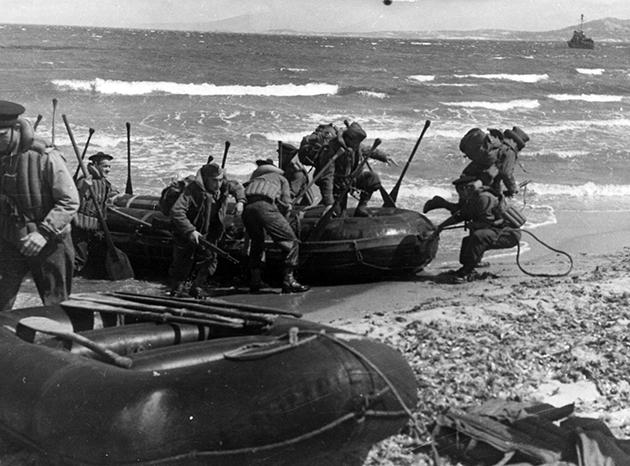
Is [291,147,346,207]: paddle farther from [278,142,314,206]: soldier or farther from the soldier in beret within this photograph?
the soldier in beret

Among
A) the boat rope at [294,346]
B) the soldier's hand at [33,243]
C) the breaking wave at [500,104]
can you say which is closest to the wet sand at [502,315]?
the boat rope at [294,346]

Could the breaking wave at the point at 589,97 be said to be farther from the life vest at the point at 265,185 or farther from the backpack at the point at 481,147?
the life vest at the point at 265,185

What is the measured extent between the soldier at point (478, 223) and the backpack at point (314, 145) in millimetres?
2005

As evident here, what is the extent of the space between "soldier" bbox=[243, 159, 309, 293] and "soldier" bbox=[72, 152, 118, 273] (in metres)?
1.98

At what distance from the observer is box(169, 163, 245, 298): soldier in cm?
883

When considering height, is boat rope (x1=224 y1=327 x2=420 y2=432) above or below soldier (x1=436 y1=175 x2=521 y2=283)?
above

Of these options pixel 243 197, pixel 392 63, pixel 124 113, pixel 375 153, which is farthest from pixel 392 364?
pixel 392 63

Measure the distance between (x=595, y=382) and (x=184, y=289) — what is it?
4.99 m

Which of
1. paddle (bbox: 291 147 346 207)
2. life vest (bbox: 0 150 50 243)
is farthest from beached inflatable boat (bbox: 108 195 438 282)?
life vest (bbox: 0 150 50 243)

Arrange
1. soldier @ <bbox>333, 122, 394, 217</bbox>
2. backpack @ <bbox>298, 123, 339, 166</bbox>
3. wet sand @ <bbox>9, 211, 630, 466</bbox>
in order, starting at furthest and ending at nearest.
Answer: backpack @ <bbox>298, 123, 339, 166</bbox>
soldier @ <bbox>333, 122, 394, 217</bbox>
wet sand @ <bbox>9, 211, 630, 466</bbox>

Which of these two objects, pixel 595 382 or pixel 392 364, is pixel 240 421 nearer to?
pixel 392 364

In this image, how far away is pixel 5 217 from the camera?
6.00m

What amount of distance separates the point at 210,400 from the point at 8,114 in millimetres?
2799

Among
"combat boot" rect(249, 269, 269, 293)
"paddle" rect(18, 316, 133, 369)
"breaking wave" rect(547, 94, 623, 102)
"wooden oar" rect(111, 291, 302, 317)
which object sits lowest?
"breaking wave" rect(547, 94, 623, 102)
